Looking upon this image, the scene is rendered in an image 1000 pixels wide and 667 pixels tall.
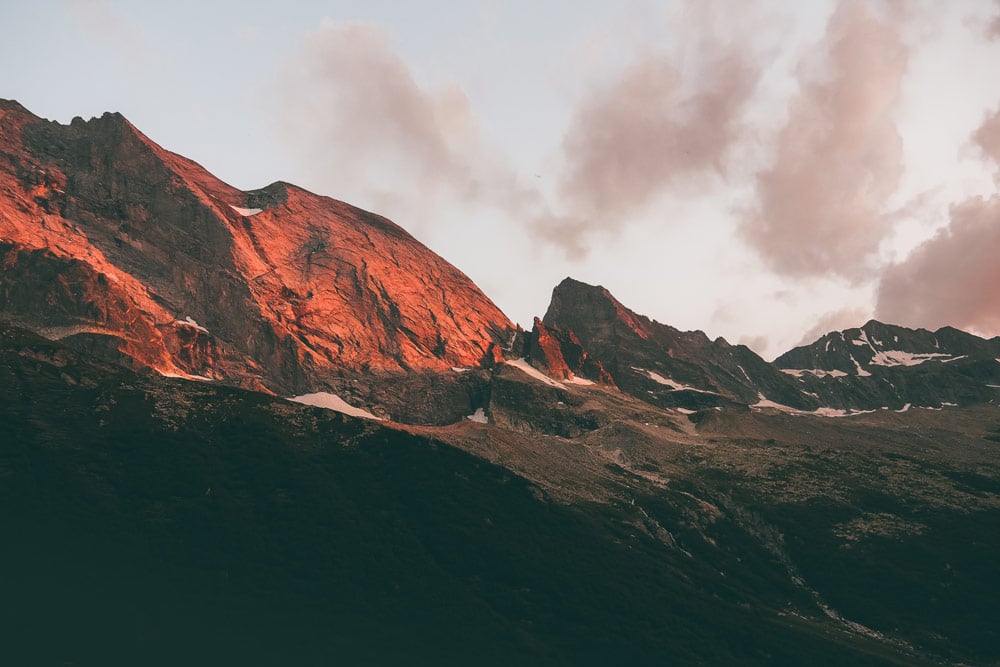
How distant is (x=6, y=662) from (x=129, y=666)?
25570mm

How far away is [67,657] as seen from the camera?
197375 millimetres

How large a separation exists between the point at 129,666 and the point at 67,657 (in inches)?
548

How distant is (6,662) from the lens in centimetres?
18988

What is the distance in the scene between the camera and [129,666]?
655 feet

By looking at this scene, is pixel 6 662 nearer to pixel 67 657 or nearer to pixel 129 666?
pixel 67 657

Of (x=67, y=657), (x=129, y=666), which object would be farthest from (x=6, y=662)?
(x=129, y=666)

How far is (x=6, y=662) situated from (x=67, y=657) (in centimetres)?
1245
